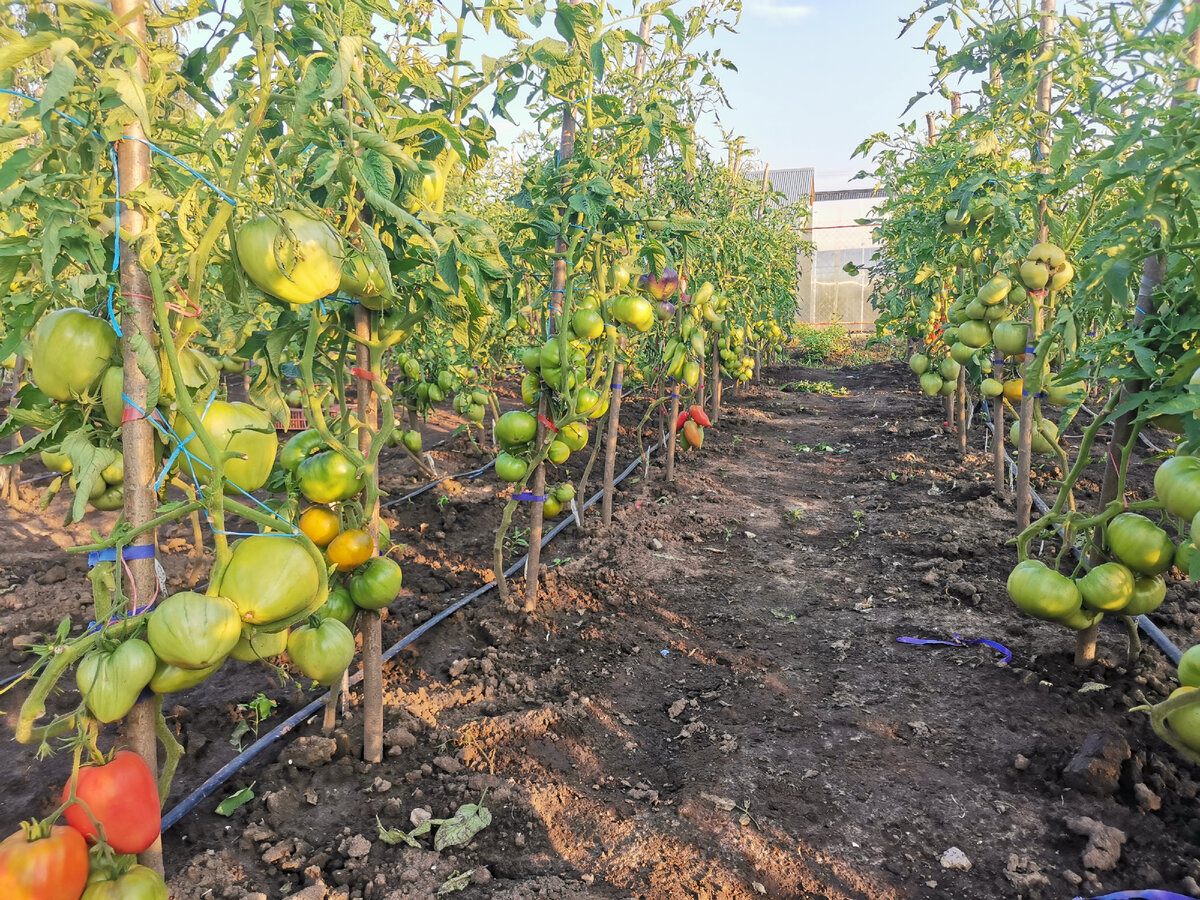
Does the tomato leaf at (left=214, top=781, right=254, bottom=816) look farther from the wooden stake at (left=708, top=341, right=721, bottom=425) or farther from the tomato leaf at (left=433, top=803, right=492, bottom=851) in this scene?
the wooden stake at (left=708, top=341, right=721, bottom=425)

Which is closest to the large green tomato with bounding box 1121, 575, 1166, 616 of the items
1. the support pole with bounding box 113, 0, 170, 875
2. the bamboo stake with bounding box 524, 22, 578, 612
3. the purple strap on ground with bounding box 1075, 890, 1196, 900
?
the purple strap on ground with bounding box 1075, 890, 1196, 900

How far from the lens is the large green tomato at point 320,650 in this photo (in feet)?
5.62

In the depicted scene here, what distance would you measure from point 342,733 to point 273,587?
4.43ft

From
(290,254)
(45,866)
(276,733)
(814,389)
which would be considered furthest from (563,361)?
(814,389)

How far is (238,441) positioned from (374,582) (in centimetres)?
72

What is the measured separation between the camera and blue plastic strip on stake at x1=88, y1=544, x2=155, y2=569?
1.41 meters

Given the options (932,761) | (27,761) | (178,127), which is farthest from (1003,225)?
(27,761)

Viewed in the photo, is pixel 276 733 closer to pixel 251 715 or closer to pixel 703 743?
pixel 251 715

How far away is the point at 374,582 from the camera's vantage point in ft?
6.86

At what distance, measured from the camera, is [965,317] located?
160 inches

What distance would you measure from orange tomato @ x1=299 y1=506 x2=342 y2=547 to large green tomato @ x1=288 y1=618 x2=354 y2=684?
1.02 ft

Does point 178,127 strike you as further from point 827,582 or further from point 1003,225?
point 827,582

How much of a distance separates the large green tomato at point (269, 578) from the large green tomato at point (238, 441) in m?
0.17

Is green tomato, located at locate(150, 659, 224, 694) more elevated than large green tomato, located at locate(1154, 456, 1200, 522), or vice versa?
large green tomato, located at locate(1154, 456, 1200, 522)
